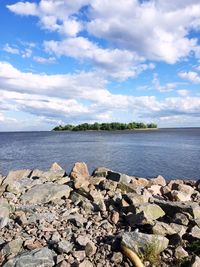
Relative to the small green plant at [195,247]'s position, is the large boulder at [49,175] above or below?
above

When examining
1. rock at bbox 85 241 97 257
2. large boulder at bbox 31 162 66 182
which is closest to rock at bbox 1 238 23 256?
rock at bbox 85 241 97 257

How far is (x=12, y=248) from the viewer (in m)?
9.21

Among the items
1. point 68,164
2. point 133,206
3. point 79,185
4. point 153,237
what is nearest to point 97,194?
point 79,185

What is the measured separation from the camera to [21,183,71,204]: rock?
13.4 meters

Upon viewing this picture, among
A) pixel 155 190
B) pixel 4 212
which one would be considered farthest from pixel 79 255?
pixel 155 190

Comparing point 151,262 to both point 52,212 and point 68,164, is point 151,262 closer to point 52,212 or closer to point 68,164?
point 52,212

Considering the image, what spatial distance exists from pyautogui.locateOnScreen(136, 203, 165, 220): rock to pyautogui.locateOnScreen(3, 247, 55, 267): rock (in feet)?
10.5

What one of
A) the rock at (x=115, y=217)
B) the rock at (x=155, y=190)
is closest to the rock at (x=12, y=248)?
the rock at (x=115, y=217)

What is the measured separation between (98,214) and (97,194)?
1.97m

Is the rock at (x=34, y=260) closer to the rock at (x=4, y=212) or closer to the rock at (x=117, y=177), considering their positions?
the rock at (x=4, y=212)

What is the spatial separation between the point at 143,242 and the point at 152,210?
7.24ft

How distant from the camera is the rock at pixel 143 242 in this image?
8773 millimetres

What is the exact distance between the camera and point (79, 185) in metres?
14.5

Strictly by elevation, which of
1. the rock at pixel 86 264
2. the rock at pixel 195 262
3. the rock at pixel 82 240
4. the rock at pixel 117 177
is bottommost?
the rock at pixel 86 264
